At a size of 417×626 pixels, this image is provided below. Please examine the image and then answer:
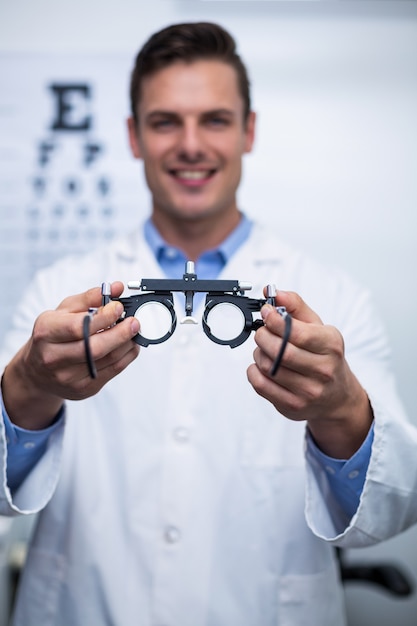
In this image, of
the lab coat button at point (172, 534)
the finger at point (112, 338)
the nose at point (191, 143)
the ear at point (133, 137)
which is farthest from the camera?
the ear at point (133, 137)

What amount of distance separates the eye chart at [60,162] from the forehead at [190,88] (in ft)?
1.27

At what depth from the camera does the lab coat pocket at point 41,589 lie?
110cm

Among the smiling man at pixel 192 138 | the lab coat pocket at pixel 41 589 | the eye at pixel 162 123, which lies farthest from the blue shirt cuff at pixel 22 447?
the eye at pixel 162 123

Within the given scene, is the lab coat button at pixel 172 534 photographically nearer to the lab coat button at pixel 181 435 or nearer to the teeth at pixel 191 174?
the lab coat button at pixel 181 435

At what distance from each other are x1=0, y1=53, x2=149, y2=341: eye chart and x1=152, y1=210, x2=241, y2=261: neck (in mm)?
346

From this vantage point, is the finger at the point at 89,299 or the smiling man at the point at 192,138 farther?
the smiling man at the point at 192,138

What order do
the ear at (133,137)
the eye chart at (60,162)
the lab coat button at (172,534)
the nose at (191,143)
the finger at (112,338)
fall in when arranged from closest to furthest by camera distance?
the finger at (112,338), the lab coat button at (172,534), the nose at (191,143), the ear at (133,137), the eye chart at (60,162)

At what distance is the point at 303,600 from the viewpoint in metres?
1.08

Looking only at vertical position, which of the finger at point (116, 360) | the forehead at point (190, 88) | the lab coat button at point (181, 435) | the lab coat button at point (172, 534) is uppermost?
the forehead at point (190, 88)

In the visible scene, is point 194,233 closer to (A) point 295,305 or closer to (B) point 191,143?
(B) point 191,143

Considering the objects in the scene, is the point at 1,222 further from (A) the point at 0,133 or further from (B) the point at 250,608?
(B) the point at 250,608

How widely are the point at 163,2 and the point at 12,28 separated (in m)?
0.42

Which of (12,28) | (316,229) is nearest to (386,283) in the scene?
(316,229)

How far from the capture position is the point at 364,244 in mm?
1641
